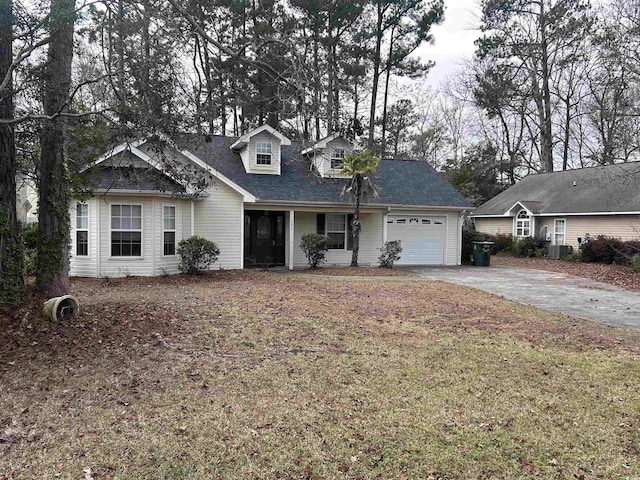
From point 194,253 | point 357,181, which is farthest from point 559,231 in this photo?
point 194,253

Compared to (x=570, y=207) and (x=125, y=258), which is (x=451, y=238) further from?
(x=125, y=258)

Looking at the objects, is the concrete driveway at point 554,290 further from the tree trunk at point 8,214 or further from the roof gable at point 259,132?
the tree trunk at point 8,214

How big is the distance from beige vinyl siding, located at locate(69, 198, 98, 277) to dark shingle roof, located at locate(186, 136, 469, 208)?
161 inches

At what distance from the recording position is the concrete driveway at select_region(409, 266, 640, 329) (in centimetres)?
954

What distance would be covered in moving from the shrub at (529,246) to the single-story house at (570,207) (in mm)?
575

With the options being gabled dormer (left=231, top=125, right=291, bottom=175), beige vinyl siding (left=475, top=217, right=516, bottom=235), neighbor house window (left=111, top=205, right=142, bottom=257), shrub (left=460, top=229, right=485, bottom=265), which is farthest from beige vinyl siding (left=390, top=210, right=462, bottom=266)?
neighbor house window (left=111, top=205, right=142, bottom=257)

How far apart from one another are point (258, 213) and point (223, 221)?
2210mm

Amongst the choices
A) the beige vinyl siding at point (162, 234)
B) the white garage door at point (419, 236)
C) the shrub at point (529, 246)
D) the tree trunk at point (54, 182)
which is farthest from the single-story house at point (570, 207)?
the tree trunk at point (54, 182)

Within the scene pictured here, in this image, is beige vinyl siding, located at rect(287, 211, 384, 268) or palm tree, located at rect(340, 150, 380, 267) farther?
beige vinyl siding, located at rect(287, 211, 384, 268)

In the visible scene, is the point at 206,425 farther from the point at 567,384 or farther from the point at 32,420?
the point at 567,384

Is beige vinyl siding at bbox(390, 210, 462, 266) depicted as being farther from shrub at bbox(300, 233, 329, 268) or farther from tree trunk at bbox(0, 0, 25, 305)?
tree trunk at bbox(0, 0, 25, 305)

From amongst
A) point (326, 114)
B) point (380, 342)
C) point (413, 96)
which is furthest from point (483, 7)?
point (380, 342)

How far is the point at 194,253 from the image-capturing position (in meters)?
13.8

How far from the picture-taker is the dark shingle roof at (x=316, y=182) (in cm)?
1703
